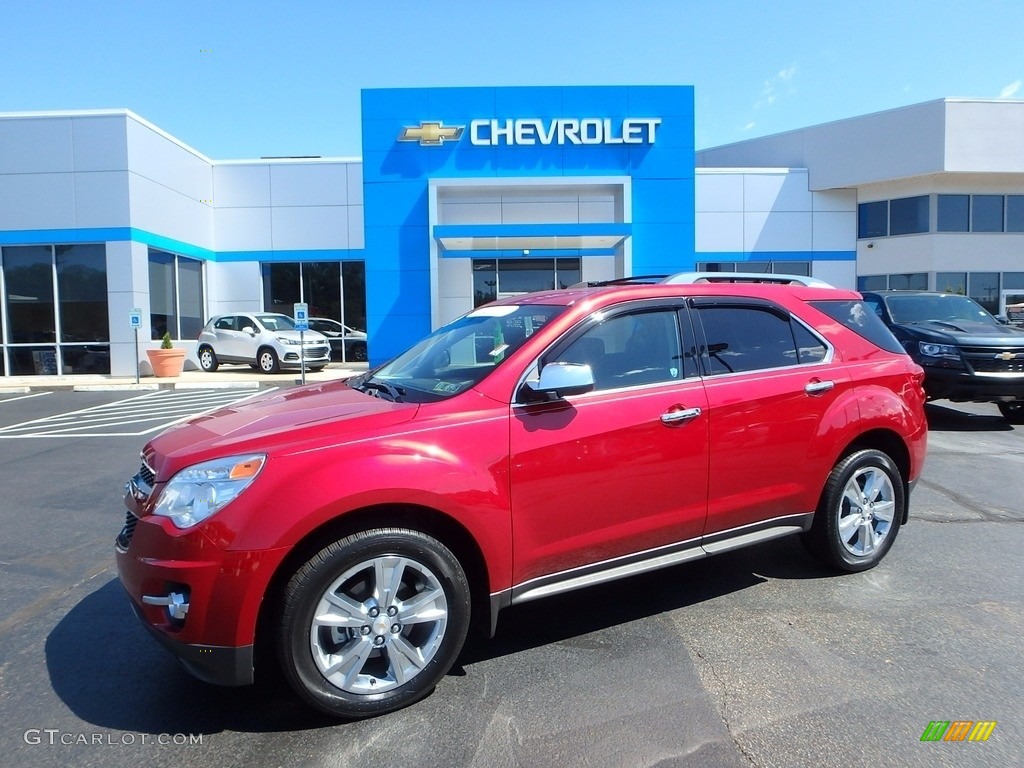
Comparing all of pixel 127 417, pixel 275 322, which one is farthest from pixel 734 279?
pixel 275 322

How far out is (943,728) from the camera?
279cm

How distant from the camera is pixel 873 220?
80.3ft

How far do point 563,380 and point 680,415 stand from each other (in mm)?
786

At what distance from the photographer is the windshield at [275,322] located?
2030cm

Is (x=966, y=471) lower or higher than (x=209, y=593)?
lower

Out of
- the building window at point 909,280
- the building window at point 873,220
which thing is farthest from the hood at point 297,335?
the building window at point 909,280

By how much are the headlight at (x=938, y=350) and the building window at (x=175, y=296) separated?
19.1 meters

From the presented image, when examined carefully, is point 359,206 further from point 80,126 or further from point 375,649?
point 375,649

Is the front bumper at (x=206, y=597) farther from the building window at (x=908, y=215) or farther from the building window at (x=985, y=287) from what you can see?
the building window at (x=985, y=287)

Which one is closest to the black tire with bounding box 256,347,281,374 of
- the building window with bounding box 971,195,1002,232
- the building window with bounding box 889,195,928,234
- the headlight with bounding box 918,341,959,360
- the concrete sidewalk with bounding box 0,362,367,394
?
the concrete sidewalk with bounding box 0,362,367,394

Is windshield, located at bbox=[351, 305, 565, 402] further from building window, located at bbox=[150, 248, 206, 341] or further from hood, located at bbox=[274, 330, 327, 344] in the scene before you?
building window, located at bbox=[150, 248, 206, 341]

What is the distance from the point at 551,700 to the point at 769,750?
2.89 feet

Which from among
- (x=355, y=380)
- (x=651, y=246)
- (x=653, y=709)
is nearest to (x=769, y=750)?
(x=653, y=709)

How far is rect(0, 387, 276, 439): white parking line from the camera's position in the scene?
33.9 ft
